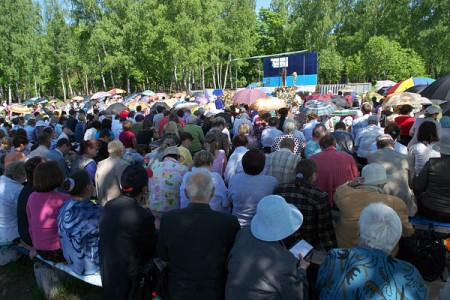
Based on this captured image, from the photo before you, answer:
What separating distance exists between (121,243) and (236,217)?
3.45ft

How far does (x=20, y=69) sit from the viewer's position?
39.8m

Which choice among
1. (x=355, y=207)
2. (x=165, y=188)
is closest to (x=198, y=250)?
(x=355, y=207)

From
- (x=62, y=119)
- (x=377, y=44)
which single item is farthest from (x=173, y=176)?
(x=377, y=44)

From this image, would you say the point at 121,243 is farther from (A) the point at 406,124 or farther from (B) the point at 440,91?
(B) the point at 440,91

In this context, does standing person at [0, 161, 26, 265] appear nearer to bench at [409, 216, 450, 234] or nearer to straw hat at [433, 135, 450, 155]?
bench at [409, 216, 450, 234]

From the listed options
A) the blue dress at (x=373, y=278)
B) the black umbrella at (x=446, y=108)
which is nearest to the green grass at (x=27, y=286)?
the blue dress at (x=373, y=278)

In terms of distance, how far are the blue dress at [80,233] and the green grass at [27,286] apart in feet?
1.57

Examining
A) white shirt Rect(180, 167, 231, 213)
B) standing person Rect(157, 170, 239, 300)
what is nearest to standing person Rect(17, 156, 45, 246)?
white shirt Rect(180, 167, 231, 213)

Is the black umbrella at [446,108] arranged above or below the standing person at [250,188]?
above

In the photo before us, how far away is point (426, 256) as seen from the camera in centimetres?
343

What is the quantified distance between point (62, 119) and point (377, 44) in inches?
1281

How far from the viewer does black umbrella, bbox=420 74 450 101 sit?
7461 mm

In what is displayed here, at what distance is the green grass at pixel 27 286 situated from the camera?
169 inches

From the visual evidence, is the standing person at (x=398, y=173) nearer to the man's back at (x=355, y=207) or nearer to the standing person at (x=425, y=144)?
the standing person at (x=425, y=144)
